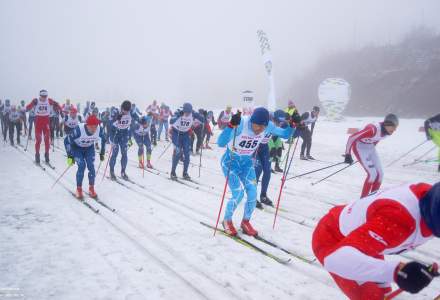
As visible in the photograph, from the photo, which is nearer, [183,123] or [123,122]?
[123,122]

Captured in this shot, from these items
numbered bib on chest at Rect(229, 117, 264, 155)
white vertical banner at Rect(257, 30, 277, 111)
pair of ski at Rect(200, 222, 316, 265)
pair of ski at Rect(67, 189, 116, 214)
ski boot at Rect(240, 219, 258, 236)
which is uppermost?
white vertical banner at Rect(257, 30, 277, 111)

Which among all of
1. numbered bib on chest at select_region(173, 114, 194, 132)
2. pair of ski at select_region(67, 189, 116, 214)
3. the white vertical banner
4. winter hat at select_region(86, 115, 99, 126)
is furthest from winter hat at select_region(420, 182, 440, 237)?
the white vertical banner

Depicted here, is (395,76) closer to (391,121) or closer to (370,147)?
(370,147)

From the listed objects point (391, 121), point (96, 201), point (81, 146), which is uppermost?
point (391, 121)

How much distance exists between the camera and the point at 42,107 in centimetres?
1166

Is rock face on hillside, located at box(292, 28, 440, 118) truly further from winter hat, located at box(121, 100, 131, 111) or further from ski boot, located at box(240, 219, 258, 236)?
ski boot, located at box(240, 219, 258, 236)

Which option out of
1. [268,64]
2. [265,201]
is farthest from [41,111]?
[268,64]

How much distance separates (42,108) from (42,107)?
0.13 feet

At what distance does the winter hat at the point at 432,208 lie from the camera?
1.61 meters

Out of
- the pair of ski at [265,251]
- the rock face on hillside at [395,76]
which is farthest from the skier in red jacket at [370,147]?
the rock face on hillside at [395,76]

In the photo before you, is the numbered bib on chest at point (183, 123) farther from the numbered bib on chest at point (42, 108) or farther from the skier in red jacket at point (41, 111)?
the numbered bib on chest at point (42, 108)

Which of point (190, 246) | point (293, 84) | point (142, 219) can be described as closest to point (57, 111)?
point (142, 219)

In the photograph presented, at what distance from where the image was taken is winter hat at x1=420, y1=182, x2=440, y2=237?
1607mm

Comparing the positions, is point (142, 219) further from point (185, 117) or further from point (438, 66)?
point (438, 66)
